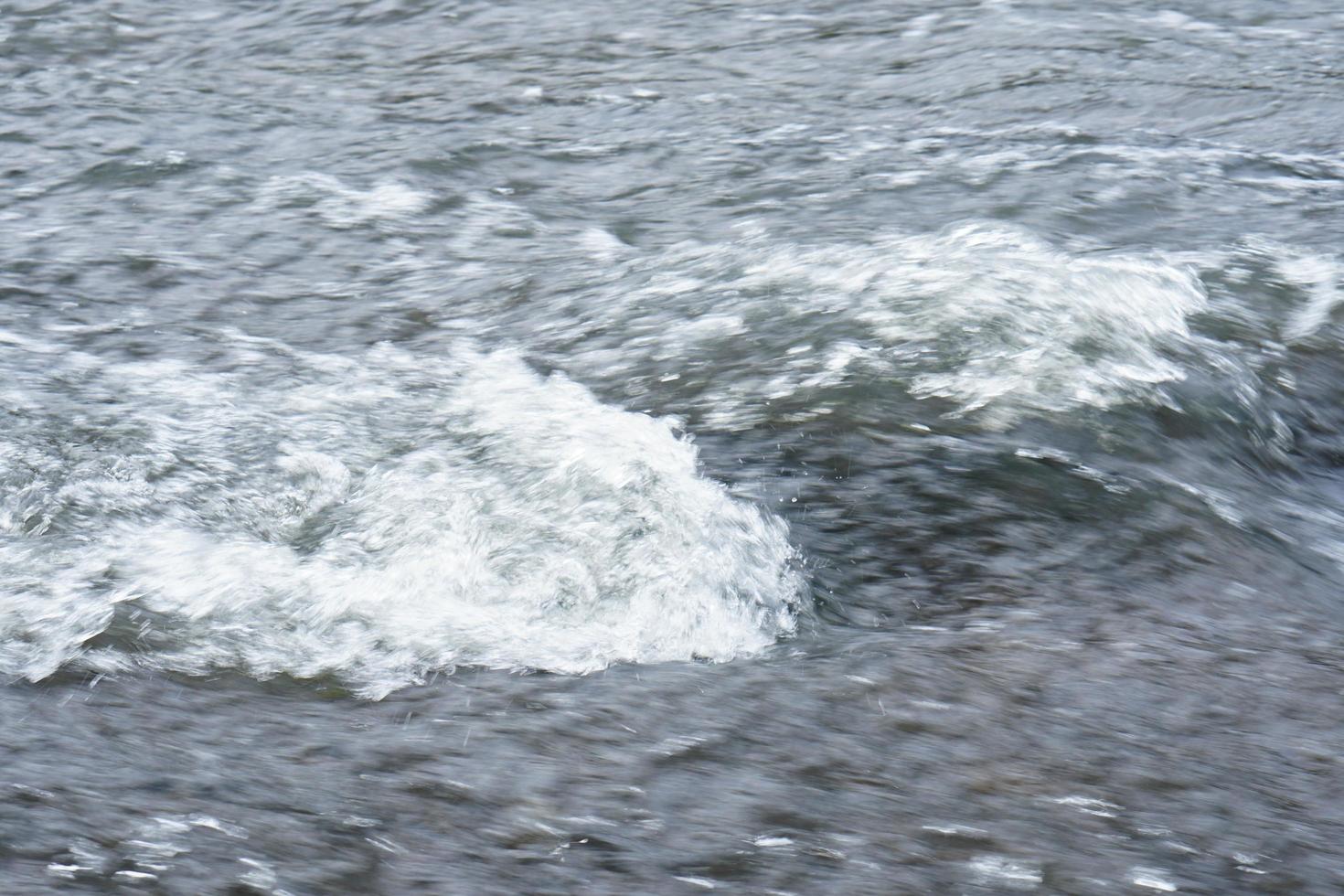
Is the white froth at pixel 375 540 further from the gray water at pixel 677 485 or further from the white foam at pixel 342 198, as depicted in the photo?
the white foam at pixel 342 198

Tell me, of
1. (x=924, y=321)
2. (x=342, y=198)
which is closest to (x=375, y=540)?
(x=924, y=321)

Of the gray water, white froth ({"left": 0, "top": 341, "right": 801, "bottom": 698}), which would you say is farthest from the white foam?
white froth ({"left": 0, "top": 341, "right": 801, "bottom": 698})

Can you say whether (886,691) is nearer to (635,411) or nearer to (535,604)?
(535,604)

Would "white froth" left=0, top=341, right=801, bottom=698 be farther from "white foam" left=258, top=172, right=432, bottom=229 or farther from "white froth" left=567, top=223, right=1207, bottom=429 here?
"white foam" left=258, top=172, right=432, bottom=229

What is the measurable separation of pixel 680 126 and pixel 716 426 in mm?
2259

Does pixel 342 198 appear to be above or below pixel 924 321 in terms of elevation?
above

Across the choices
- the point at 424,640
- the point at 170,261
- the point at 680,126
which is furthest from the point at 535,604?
the point at 680,126

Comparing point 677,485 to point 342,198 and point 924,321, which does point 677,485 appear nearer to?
point 924,321

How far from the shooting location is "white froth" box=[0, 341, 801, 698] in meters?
2.52

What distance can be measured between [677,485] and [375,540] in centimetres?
60

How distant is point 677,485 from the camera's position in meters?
2.92

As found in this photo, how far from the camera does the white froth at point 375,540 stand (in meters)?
2.52

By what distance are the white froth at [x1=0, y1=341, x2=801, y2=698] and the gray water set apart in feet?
0.03

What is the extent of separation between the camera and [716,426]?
10.4 ft
